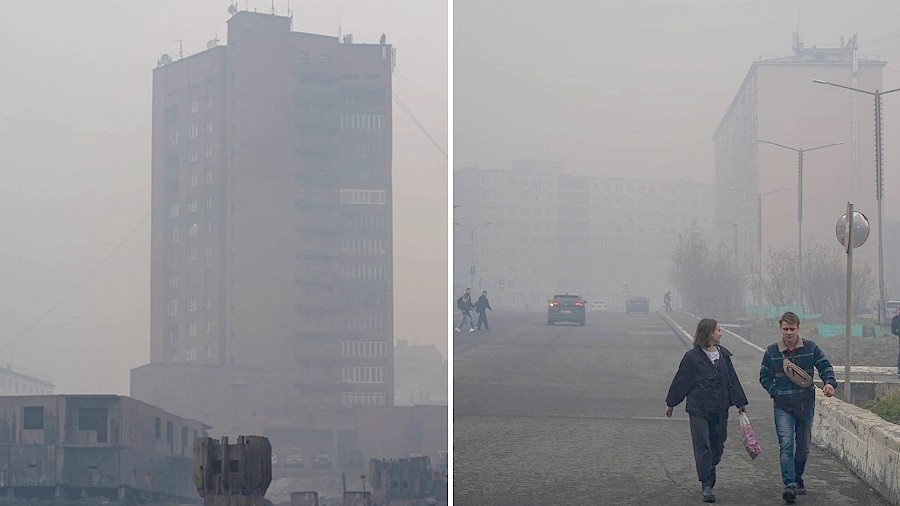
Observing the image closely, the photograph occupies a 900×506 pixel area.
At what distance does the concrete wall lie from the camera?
26.6 feet

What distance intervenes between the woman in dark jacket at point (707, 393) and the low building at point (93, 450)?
156 metres

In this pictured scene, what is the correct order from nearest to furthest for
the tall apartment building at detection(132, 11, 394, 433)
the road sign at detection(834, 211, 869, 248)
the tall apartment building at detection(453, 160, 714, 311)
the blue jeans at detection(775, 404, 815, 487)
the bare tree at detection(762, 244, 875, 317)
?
the blue jeans at detection(775, 404, 815, 487)
the road sign at detection(834, 211, 869, 248)
the bare tree at detection(762, 244, 875, 317)
the tall apartment building at detection(453, 160, 714, 311)
the tall apartment building at detection(132, 11, 394, 433)

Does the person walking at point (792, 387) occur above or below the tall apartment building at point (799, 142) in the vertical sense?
below

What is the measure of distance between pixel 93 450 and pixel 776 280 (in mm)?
134385

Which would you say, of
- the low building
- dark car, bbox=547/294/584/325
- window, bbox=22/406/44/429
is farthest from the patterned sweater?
window, bbox=22/406/44/429

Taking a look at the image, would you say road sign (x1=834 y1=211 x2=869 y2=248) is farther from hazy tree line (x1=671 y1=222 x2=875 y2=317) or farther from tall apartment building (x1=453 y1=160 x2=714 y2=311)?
tall apartment building (x1=453 y1=160 x2=714 y2=311)

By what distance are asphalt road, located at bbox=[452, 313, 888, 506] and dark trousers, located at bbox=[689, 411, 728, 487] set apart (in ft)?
0.86

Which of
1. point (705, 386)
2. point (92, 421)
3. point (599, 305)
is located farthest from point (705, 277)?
point (92, 421)

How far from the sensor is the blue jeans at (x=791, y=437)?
8.37m

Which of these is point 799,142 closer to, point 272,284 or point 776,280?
point 776,280

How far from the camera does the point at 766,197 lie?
98.5m

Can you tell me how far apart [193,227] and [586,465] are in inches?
7519

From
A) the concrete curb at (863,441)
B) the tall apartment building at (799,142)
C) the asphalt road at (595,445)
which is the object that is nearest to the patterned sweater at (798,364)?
the concrete curb at (863,441)

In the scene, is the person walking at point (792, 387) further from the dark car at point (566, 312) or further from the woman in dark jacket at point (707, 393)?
the dark car at point (566, 312)
